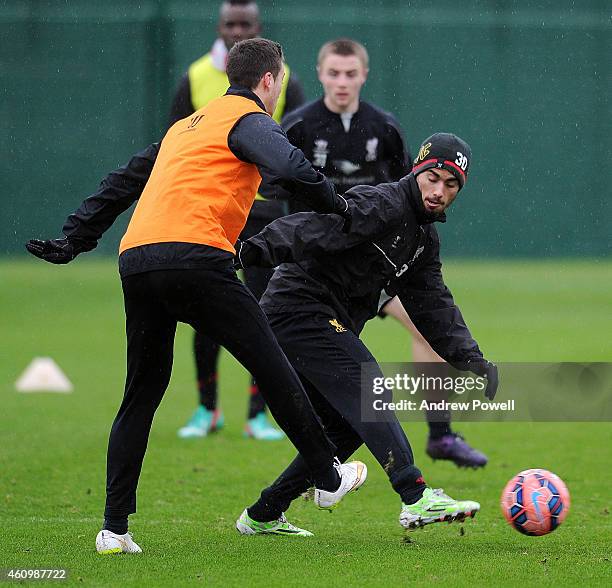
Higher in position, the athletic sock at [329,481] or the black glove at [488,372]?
the black glove at [488,372]

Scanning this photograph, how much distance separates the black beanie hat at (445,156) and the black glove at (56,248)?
1561 millimetres

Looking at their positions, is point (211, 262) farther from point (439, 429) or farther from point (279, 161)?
point (439, 429)

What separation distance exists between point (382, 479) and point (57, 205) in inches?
472

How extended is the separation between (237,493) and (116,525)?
5.62 feet

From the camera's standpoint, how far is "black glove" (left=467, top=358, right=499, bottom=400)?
18.6 ft

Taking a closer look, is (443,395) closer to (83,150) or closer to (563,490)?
(563,490)

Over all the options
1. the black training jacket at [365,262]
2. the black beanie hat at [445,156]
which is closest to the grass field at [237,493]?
the black training jacket at [365,262]

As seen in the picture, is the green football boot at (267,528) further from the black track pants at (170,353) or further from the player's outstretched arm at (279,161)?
the player's outstretched arm at (279,161)

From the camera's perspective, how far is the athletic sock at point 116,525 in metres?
5.29

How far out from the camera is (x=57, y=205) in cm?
1852

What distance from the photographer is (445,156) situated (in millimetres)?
5578

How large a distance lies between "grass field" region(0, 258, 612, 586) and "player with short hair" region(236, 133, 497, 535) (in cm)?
33

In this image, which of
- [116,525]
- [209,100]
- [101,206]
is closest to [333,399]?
[116,525]

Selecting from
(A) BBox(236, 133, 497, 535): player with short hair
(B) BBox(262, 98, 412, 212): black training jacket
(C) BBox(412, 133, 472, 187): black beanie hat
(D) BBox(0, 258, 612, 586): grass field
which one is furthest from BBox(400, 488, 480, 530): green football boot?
(B) BBox(262, 98, 412, 212): black training jacket
